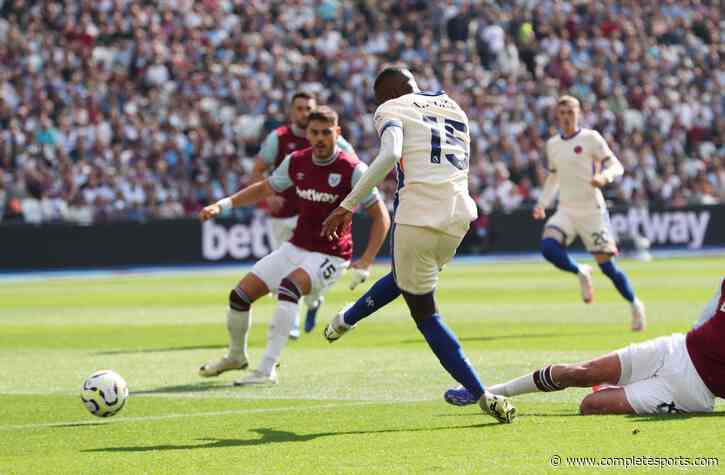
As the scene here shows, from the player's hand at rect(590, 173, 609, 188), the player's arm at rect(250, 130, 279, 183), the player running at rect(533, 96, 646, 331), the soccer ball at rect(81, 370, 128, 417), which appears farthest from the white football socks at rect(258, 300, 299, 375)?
the player running at rect(533, 96, 646, 331)

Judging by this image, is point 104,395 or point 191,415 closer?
point 104,395

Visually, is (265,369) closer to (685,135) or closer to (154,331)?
(154,331)

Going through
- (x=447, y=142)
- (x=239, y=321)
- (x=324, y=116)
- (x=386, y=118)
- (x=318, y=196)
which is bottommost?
(x=239, y=321)

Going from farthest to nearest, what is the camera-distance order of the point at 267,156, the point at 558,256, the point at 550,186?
the point at 550,186 < the point at 558,256 < the point at 267,156

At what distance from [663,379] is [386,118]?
7.53 feet

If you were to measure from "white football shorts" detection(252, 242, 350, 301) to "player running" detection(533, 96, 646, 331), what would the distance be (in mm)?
5582

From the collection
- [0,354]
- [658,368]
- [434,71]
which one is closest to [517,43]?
[434,71]

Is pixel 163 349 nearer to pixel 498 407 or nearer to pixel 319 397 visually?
pixel 319 397

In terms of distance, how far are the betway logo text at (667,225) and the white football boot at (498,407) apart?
1078 inches

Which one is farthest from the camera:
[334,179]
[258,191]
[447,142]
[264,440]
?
[334,179]

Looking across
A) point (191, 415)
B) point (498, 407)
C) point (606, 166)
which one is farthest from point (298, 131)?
point (498, 407)

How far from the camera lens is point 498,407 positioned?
848cm

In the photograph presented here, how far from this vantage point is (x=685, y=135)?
38938 millimetres

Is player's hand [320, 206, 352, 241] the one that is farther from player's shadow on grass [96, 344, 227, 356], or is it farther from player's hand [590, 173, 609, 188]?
player's hand [590, 173, 609, 188]
